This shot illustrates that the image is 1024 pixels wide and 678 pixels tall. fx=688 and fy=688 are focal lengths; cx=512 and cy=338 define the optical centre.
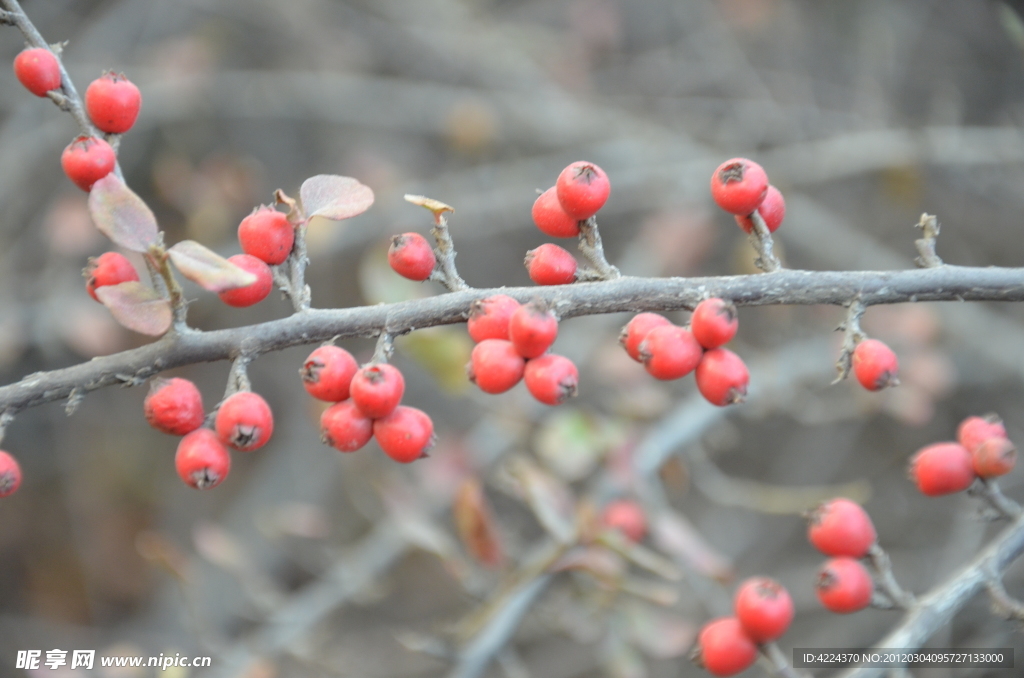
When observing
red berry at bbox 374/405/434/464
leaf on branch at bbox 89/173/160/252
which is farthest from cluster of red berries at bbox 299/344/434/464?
leaf on branch at bbox 89/173/160/252

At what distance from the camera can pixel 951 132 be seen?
3.23 metres

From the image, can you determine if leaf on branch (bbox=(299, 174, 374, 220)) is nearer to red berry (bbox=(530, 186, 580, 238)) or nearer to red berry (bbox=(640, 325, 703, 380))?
red berry (bbox=(530, 186, 580, 238))

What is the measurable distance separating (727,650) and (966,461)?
60cm

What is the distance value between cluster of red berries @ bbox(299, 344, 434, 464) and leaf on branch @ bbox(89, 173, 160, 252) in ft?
1.05

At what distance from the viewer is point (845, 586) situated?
1.35 m

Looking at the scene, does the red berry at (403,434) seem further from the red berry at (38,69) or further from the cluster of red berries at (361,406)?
the red berry at (38,69)

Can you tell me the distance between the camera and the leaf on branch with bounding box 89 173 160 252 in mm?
1073

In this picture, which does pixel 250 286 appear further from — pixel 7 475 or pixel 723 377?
pixel 723 377

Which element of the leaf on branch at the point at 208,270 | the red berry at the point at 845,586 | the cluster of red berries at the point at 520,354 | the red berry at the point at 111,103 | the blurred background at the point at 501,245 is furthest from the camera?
the blurred background at the point at 501,245

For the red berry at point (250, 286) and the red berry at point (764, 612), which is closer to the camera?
the red berry at point (250, 286)

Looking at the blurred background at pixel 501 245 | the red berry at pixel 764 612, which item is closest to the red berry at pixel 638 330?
the red berry at pixel 764 612

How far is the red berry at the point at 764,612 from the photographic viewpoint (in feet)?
4.50

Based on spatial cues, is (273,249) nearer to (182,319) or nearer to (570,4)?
(182,319)

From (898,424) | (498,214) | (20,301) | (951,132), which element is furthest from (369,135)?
(898,424)
